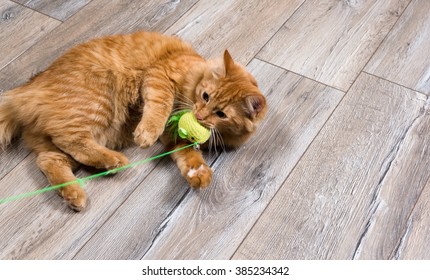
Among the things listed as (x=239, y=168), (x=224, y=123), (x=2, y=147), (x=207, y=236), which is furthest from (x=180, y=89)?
(x=2, y=147)

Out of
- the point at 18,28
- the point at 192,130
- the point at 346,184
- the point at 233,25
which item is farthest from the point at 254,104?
the point at 18,28

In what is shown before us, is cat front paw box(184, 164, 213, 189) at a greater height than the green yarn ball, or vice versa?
the green yarn ball

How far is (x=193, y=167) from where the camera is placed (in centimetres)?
167

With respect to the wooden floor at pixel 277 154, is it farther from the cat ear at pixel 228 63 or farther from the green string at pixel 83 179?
the cat ear at pixel 228 63

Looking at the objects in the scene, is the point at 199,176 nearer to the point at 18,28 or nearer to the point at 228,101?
the point at 228,101

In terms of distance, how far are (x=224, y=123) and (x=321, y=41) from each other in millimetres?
876

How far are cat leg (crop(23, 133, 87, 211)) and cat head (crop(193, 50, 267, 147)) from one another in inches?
17.9

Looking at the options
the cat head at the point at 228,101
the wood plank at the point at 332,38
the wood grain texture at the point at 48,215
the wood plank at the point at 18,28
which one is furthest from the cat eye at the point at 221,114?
the wood plank at the point at 18,28

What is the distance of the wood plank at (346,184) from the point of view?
1.59 m

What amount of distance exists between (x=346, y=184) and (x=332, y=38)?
0.85 metres

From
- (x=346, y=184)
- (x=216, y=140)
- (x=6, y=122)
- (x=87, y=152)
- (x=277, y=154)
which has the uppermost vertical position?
(x=6, y=122)

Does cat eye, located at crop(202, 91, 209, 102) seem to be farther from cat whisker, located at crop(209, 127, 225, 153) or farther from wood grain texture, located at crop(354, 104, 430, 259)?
wood grain texture, located at crop(354, 104, 430, 259)

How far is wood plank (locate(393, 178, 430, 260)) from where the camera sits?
159 centimetres

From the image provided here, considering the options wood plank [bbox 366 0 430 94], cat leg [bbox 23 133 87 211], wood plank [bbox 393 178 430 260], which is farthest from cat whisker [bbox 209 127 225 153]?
wood plank [bbox 366 0 430 94]
